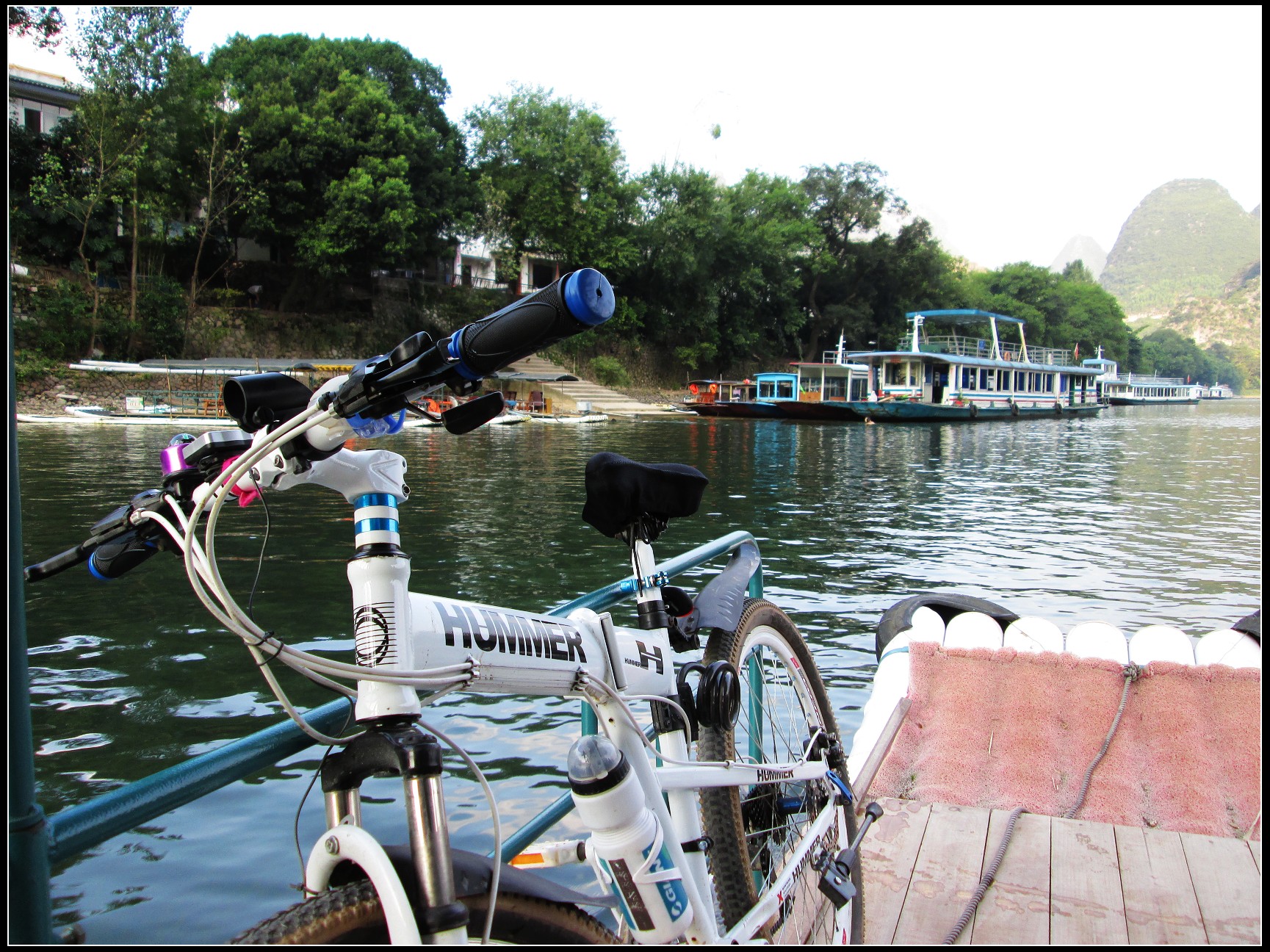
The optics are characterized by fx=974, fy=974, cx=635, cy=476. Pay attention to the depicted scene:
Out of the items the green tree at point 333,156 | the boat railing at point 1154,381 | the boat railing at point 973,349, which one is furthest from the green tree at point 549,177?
the boat railing at point 1154,381

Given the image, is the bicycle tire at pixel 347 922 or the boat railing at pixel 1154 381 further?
the boat railing at pixel 1154 381

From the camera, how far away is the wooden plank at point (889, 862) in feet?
8.67

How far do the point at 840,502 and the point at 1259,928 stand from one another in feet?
41.8

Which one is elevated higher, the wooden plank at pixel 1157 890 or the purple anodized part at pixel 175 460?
the purple anodized part at pixel 175 460

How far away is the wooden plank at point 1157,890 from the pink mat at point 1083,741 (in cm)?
21

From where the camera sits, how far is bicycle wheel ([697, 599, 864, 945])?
88.7 inches

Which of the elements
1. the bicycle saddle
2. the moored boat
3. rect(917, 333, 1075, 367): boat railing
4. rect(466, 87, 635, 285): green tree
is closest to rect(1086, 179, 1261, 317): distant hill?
→ rect(917, 333, 1075, 367): boat railing

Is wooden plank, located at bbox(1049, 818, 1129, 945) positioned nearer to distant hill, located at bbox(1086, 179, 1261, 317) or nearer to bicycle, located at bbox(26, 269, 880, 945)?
bicycle, located at bbox(26, 269, 880, 945)

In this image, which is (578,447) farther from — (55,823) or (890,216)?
(890,216)

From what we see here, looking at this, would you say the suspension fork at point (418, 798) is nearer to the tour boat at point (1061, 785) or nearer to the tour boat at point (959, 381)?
the tour boat at point (1061, 785)

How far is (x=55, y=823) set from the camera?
3.83 feet

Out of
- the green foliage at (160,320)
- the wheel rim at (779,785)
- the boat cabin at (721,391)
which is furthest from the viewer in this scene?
the boat cabin at (721,391)

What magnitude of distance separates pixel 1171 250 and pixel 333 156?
6278cm

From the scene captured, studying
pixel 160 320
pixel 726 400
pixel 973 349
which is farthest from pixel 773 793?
pixel 973 349
